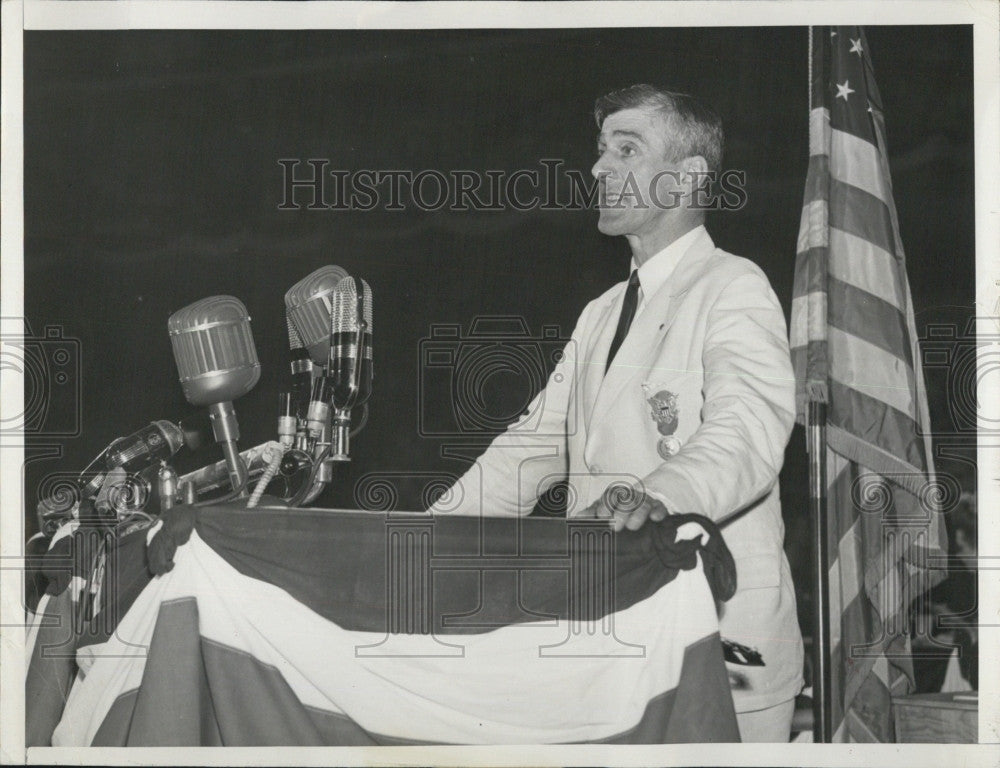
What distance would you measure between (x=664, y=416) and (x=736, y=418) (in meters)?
0.21

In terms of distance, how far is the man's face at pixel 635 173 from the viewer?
3.42 m

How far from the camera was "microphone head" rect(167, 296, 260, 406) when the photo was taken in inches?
128

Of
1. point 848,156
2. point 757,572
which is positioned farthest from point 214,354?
point 848,156

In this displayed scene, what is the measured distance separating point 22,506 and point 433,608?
1297 millimetres

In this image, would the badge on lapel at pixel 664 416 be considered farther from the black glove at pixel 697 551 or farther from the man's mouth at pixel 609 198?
the man's mouth at pixel 609 198

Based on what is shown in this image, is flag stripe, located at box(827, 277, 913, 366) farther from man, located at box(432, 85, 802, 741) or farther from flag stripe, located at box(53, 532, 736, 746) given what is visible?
flag stripe, located at box(53, 532, 736, 746)

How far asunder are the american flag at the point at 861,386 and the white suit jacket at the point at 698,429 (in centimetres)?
14

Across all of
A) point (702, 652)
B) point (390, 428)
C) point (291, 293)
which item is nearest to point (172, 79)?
point (291, 293)

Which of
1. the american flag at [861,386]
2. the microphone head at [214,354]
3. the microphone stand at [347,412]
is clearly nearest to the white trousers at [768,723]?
the american flag at [861,386]

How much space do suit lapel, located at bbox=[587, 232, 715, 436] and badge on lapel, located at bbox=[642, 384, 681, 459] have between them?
0.29ft

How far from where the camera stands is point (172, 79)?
3455 mm

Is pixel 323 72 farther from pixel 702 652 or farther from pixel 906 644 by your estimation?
pixel 906 644

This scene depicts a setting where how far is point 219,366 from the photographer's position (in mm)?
3242

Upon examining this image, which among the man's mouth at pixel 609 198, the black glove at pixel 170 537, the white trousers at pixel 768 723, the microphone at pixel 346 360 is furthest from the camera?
the man's mouth at pixel 609 198
